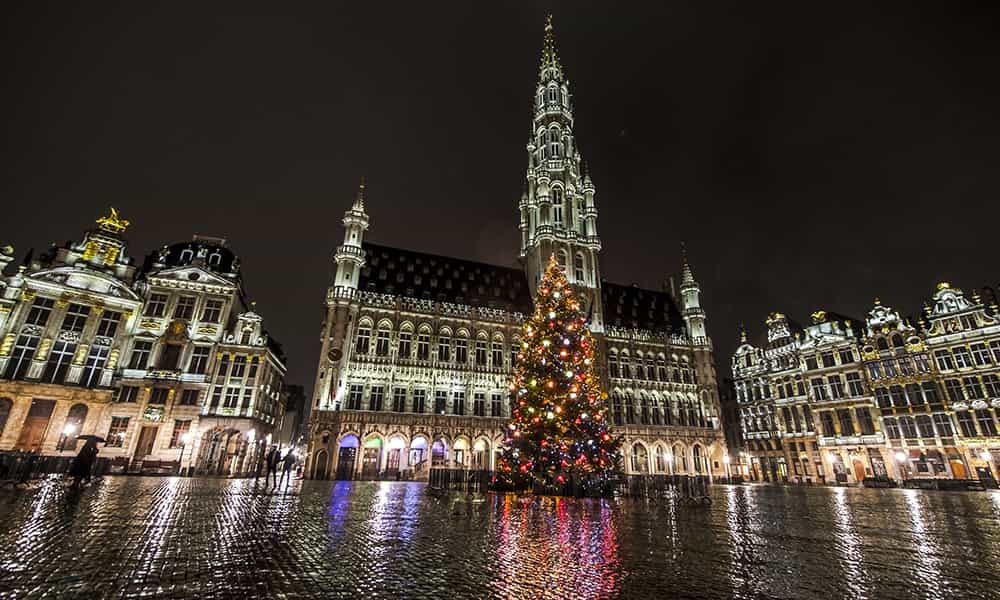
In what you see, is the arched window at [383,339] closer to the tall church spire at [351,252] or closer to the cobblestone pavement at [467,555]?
the tall church spire at [351,252]

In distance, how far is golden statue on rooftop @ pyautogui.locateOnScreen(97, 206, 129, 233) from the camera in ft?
106

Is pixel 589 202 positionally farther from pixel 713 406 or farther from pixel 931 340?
pixel 931 340

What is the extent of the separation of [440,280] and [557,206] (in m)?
16.3

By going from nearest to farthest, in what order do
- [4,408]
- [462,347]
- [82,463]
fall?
Result: [82,463] < [4,408] < [462,347]

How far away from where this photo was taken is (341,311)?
114 feet

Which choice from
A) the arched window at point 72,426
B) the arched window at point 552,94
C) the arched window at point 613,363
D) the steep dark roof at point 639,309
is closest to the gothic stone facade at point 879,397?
the steep dark roof at point 639,309

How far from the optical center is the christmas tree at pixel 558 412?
16438 mm

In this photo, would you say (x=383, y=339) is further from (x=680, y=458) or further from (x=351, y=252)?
(x=680, y=458)

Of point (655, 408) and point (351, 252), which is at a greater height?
point (351, 252)

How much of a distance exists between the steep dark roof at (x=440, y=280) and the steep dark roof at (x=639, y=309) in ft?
35.1

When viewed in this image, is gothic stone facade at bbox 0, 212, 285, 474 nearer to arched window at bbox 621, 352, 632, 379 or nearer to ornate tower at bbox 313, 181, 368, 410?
ornate tower at bbox 313, 181, 368, 410

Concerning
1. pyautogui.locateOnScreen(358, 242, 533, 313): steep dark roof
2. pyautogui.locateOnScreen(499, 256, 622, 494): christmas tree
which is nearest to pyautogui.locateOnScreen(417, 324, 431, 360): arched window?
pyautogui.locateOnScreen(358, 242, 533, 313): steep dark roof

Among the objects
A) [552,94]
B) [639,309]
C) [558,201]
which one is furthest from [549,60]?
[639,309]

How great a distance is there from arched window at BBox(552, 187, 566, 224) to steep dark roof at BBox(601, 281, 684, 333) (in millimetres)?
10335
